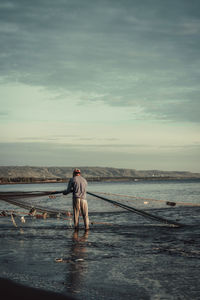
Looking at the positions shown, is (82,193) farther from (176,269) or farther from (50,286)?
(50,286)

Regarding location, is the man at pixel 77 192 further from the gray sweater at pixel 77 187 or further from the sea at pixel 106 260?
the sea at pixel 106 260

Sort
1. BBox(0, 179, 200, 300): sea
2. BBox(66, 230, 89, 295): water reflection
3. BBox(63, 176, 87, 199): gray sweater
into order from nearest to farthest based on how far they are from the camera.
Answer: BBox(0, 179, 200, 300): sea, BBox(66, 230, 89, 295): water reflection, BBox(63, 176, 87, 199): gray sweater

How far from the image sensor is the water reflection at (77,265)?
6.60 meters

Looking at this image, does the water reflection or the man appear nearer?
the water reflection

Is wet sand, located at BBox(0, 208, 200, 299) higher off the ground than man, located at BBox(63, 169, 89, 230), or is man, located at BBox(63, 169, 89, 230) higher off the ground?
man, located at BBox(63, 169, 89, 230)

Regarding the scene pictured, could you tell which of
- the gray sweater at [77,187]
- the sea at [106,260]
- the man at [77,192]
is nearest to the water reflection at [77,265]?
the sea at [106,260]

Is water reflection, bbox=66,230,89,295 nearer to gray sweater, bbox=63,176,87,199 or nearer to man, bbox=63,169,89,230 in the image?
man, bbox=63,169,89,230

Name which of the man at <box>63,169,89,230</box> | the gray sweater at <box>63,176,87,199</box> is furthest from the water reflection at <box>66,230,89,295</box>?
the gray sweater at <box>63,176,87,199</box>

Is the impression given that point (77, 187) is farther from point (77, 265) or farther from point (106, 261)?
point (77, 265)

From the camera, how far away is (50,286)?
652 cm

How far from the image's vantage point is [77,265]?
826 centimetres

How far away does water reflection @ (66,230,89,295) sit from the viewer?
6.60 metres

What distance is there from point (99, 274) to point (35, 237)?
5.85 m

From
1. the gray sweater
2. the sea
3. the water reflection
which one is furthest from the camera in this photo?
the gray sweater
